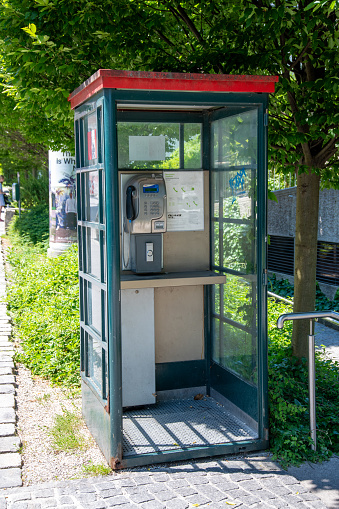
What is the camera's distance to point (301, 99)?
196 inches

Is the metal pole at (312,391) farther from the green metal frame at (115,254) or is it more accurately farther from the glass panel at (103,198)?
the glass panel at (103,198)

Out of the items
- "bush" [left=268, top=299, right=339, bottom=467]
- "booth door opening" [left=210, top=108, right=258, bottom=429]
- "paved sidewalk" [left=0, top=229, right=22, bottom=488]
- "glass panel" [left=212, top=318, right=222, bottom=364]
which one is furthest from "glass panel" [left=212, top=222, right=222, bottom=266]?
"paved sidewalk" [left=0, top=229, right=22, bottom=488]

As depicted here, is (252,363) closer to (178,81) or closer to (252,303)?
(252,303)

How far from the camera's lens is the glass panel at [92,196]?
4.21 meters

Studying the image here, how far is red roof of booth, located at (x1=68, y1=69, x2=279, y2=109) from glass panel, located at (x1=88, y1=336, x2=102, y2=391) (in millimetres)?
1794

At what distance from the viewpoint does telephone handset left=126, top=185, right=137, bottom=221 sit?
471 centimetres

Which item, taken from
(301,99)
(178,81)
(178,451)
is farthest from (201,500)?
(301,99)

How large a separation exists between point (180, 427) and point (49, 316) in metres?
3.06

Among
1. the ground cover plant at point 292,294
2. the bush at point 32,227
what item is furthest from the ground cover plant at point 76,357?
the bush at point 32,227

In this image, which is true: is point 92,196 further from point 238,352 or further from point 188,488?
point 188,488

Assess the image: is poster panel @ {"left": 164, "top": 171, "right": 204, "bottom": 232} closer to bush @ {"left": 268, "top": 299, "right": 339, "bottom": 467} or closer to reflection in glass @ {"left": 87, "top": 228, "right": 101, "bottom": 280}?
reflection in glass @ {"left": 87, "top": 228, "right": 101, "bottom": 280}

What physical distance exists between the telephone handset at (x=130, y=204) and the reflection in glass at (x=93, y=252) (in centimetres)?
38

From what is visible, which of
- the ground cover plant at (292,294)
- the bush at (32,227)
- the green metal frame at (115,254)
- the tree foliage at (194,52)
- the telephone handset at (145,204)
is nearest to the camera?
the green metal frame at (115,254)

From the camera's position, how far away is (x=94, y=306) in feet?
14.7
